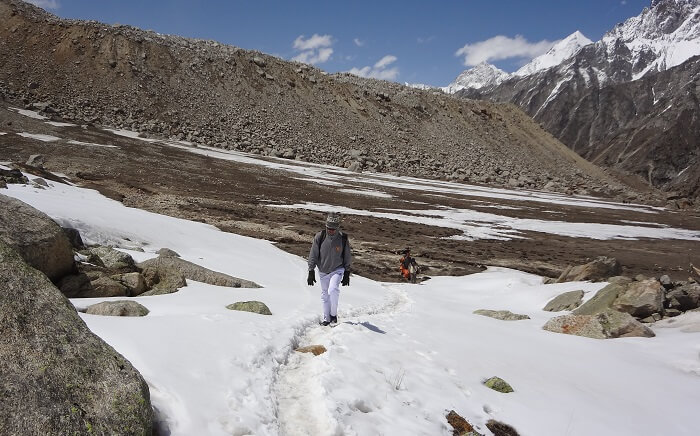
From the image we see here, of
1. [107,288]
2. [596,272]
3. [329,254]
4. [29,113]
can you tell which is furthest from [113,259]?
[29,113]

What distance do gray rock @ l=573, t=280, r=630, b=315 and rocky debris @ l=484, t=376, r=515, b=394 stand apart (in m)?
5.35

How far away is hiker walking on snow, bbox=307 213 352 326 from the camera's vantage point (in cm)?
776

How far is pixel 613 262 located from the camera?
14.0 m

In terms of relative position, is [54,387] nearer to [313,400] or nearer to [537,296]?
[313,400]

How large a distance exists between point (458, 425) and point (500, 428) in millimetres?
521

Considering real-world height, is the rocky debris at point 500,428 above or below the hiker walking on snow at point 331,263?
below

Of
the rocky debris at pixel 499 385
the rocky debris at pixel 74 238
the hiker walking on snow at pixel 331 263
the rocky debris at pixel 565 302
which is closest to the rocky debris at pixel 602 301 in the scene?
the rocky debris at pixel 565 302

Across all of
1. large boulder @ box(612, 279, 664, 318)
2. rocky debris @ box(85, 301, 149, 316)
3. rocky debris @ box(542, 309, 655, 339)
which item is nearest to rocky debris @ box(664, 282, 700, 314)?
A: large boulder @ box(612, 279, 664, 318)

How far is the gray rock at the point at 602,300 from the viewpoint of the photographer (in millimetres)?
10243

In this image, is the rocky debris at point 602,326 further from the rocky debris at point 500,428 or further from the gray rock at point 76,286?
the gray rock at point 76,286

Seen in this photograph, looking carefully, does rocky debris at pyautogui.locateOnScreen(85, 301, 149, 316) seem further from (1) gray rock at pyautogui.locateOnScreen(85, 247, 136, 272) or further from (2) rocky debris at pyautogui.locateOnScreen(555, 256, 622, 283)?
(2) rocky debris at pyautogui.locateOnScreen(555, 256, 622, 283)

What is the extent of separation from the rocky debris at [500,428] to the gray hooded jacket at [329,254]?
3.55 metres

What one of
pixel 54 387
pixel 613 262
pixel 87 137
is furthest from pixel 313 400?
pixel 87 137

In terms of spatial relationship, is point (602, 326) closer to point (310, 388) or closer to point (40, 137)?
point (310, 388)
